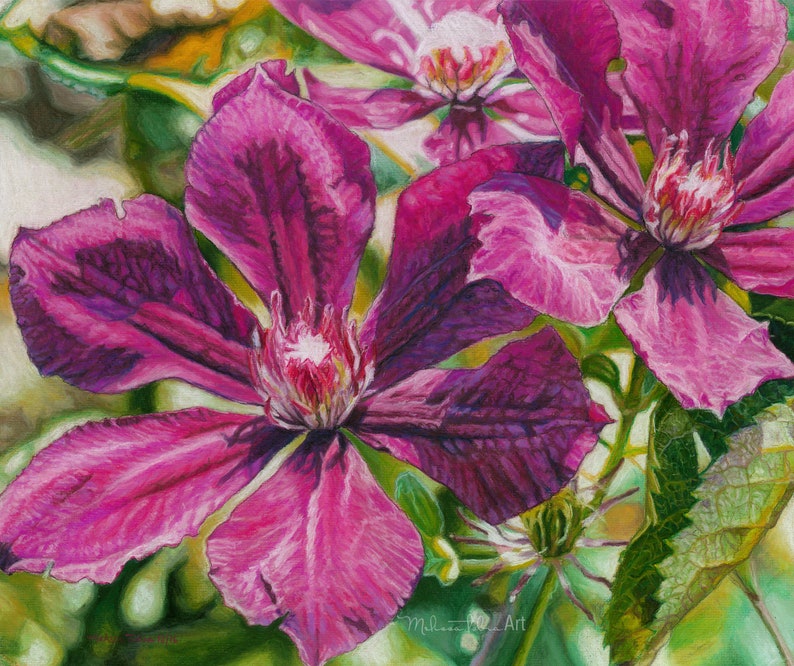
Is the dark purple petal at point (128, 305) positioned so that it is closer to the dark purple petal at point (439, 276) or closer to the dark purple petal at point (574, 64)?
the dark purple petal at point (439, 276)

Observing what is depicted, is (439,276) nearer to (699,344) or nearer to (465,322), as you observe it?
(465,322)

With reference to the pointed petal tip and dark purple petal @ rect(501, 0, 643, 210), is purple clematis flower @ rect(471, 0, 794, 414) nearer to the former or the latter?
dark purple petal @ rect(501, 0, 643, 210)

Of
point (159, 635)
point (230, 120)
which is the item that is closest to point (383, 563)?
point (159, 635)

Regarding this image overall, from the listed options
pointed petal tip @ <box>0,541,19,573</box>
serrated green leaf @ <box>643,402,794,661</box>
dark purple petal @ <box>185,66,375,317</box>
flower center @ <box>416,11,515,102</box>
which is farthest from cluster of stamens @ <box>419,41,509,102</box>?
pointed petal tip @ <box>0,541,19,573</box>

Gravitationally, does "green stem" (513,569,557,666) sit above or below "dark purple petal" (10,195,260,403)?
below

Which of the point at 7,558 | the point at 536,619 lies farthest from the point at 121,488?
the point at 536,619
